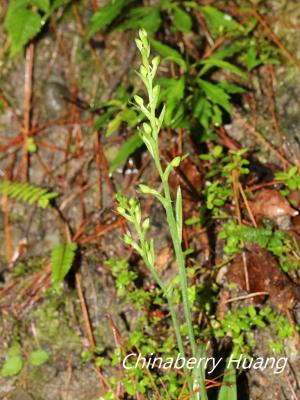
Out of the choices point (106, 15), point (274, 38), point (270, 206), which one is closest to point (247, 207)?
point (270, 206)

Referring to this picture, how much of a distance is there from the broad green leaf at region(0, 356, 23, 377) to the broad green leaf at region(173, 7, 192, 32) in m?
1.95

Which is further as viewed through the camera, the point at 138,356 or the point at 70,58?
the point at 70,58

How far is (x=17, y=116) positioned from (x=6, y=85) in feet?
0.77

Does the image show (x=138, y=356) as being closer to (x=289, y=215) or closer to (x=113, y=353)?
(x=113, y=353)

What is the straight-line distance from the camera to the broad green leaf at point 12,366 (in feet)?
8.14

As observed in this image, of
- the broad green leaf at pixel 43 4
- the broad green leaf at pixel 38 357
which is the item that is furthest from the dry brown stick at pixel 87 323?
the broad green leaf at pixel 43 4

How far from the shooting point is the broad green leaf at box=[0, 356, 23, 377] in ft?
8.14

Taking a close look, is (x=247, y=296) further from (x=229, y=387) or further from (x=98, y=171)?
(x=98, y=171)

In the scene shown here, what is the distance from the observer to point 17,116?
3.47m

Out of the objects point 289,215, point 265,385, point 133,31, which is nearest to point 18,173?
point 133,31

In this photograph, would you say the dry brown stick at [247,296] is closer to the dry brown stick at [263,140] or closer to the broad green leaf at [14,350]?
the dry brown stick at [263,140]

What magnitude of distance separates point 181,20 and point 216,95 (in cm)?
60

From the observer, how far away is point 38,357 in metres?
2.52

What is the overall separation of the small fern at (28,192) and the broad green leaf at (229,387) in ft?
4.53
